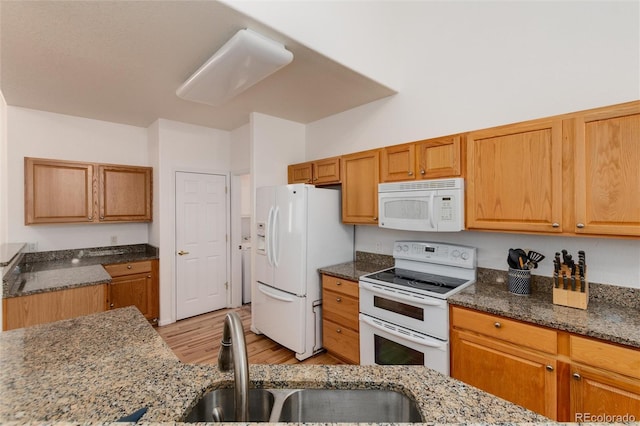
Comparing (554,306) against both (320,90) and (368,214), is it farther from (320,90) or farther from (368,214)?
(320,90)

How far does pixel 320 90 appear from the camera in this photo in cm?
281

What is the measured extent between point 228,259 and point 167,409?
3.64 meters

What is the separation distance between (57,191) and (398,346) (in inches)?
155

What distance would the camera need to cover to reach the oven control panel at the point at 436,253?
239 cm

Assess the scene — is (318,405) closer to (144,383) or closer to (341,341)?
(144,383)

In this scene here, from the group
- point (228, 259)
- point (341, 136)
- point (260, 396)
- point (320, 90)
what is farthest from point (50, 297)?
point (341, 136)

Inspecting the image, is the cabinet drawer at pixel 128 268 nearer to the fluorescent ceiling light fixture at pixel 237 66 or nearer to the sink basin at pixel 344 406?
the fluorescent ceiling light fixture at pixel 237 66

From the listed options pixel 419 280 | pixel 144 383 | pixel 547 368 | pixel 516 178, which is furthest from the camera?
pixel 419 280

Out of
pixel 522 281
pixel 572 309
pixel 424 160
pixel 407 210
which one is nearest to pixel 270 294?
pixel 407 210

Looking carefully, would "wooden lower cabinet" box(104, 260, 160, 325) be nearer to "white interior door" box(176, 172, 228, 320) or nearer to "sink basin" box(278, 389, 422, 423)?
"white interior door" box(176, 172, 228, 320)

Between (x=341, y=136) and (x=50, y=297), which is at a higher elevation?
(x=341, y=136)

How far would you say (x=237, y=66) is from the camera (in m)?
2.09

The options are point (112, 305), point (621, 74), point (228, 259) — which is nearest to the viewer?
point (621, 74)

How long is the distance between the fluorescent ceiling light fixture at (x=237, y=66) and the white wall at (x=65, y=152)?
6.63 ft
